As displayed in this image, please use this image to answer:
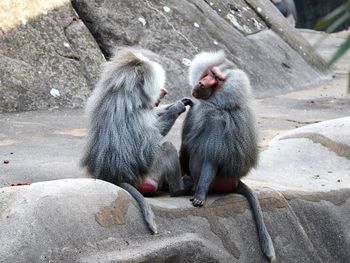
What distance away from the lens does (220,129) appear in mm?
3613

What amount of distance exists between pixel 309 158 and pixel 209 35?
3740 millimetres

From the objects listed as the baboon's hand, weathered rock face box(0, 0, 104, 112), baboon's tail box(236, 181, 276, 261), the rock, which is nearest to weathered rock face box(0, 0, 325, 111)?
weathered rock face box(0, 0, 104, 112)

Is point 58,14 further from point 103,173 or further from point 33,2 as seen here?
point 103,173

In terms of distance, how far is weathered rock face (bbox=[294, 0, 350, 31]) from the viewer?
20250mm

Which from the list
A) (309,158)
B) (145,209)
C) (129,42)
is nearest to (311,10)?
(129,42)

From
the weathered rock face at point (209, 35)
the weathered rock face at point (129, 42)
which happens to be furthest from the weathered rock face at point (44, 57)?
the weathered rock face at point (209, 35)

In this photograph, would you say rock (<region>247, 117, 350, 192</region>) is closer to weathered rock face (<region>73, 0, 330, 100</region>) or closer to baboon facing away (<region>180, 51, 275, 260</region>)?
baboon facing away (<region>180, 51, 275, 260</region>)

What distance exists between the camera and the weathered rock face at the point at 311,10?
20.2 metres

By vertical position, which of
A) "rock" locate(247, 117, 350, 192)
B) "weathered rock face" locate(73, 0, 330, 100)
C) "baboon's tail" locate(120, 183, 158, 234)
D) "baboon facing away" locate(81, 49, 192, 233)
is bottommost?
"weathered rock face" locate(73, 0, 330, 100)

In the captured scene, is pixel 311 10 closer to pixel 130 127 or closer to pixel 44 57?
pixel 44 57

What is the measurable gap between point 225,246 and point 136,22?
4861mm

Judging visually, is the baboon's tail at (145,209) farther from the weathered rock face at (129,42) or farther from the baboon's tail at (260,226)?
the weathered rock face at (129,42)

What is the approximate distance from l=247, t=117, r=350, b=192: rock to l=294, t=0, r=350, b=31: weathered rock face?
15364 millimetres

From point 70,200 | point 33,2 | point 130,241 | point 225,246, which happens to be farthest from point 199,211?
point 33,2
